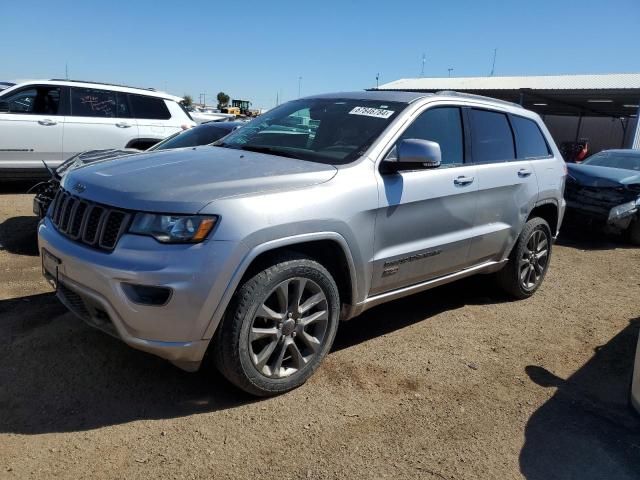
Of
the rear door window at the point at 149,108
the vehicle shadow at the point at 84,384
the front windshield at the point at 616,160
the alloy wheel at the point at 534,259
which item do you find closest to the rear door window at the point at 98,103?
the rear door window at the point at 149,108

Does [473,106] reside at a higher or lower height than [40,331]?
higher

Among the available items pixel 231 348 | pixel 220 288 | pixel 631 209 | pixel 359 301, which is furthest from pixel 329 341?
pixel 631 209

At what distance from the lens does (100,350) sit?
144 inches

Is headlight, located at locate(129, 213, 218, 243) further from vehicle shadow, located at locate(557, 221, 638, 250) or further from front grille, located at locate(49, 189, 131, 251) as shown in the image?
vehicle shadow, located at locate(557, 221, 638, 250)

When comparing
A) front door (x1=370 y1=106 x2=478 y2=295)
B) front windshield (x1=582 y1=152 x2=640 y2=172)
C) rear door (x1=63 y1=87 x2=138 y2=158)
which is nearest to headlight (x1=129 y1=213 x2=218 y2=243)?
front door (x1=370 y1=106 x2=478 y2=295)

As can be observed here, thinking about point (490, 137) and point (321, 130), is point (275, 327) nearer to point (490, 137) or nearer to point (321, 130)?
point (321, 130)

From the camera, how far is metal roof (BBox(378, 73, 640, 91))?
23083 mm

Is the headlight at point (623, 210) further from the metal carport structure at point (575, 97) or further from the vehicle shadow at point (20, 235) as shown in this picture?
the metal carport structure at point (575, 97)

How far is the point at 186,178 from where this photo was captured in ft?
9.95

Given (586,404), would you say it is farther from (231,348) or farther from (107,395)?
(107,395)

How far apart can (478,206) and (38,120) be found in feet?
24.5

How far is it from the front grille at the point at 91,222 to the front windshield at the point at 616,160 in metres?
9.09

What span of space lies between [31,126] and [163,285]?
293 inches

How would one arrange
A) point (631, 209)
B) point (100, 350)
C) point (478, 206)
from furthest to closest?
point (631, 209) < point (478, 206) < point (100, 350)
